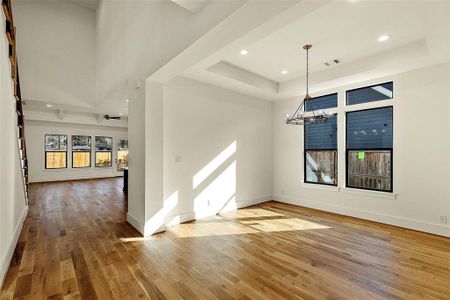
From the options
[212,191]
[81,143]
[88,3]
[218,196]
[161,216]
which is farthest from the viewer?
[81,143]

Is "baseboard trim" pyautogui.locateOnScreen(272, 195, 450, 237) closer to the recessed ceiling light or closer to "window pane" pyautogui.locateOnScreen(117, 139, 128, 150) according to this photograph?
the recessed ceiling light

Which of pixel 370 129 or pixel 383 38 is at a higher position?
pixel 383 38

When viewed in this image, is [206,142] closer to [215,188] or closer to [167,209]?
[215,188]

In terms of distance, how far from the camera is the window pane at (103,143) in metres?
10.5

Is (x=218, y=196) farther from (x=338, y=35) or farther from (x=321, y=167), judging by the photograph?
(x=338, y=35)

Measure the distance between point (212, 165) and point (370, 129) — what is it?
11.4 feet

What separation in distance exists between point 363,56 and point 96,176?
11.4 metres

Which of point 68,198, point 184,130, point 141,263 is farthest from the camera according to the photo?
point 68,198

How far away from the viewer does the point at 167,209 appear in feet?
13.3

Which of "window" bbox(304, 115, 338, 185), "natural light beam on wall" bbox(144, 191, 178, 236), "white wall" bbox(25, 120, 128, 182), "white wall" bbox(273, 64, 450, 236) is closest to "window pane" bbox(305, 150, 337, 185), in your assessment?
"window" bbox(304, 115, 338, 185)

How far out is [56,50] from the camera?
687cm

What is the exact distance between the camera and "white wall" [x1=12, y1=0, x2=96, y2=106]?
252 inches

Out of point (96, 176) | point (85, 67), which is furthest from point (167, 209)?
point (96, 176)

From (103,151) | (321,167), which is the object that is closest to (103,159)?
(103,151)
